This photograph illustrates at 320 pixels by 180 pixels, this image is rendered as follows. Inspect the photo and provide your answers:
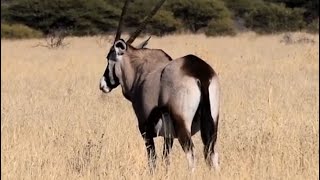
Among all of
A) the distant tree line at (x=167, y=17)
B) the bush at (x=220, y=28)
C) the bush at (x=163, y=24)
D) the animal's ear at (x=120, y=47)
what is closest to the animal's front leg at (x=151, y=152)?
the animal's ear at (x=120, y=47)

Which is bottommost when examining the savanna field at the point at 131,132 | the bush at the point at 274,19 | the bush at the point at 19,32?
the bush at the point at 19,32

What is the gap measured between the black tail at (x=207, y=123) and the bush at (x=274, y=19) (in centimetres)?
2930

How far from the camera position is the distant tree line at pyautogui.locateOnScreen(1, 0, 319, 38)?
114ft

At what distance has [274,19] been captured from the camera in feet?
121

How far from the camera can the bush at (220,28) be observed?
112 feet

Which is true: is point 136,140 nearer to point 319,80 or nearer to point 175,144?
point 175,144

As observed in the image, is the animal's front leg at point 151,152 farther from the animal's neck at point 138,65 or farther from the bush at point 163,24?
the bush at point 163,24

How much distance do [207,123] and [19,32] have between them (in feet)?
108

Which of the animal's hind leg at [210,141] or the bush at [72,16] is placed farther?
the bush at [72,16]

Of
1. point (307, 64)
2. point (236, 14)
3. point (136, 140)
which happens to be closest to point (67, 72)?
point (307, 64)

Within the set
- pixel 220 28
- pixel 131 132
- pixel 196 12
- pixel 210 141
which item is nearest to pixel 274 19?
pixel 220 28

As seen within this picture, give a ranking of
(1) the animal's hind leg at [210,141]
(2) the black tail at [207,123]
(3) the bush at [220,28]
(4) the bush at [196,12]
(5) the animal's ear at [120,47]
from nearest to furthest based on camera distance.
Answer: (2) the black tail at [207,123] < (1) the animal's hind leg at [210,141] < (5) the animal's ear at [120,47] < (3) the bush at [220,28] < (4) the bush at [196,12]

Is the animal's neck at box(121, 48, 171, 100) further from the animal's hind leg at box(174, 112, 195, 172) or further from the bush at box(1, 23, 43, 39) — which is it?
the bush at box(1, 23, 43, 39)

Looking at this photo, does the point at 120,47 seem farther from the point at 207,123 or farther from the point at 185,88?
the point at 207,123
